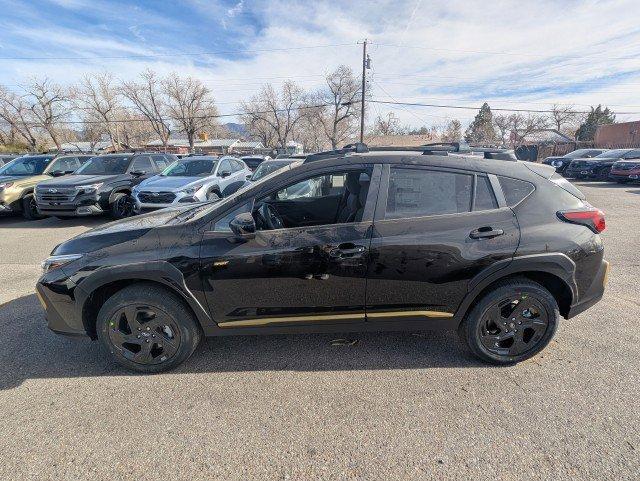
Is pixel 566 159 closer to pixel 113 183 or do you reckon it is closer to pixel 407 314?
pixel 407 314

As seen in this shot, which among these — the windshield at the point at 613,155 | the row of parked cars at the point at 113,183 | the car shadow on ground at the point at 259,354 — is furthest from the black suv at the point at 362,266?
the windshield at the point at 613,155

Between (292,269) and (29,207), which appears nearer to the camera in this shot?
(292,269)

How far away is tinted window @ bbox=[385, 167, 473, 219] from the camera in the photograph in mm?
2598

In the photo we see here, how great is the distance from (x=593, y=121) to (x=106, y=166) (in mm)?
79087

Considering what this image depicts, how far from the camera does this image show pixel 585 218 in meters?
2.67

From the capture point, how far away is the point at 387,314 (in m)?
2.67

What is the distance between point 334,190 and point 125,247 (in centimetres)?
203

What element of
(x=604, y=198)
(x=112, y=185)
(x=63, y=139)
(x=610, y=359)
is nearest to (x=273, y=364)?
(x=610, y=359)

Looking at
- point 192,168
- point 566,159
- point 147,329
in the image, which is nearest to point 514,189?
point 147,329

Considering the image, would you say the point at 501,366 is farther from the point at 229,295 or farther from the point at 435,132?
the point at 435,132

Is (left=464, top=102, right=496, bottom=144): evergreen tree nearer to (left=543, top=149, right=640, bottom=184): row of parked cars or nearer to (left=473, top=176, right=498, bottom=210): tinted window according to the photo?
(left=543, top=149, right=640, bottom=184): row of parked cars

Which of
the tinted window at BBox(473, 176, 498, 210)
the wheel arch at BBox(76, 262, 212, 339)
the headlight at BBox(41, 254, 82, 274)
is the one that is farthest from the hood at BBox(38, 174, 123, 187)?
the tinted window at BBox(473, 176, 498, 210)

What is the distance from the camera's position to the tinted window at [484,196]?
2.61 m

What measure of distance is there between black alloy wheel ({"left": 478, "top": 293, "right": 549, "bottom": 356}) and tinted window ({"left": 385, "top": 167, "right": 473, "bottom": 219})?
2.81 feet
